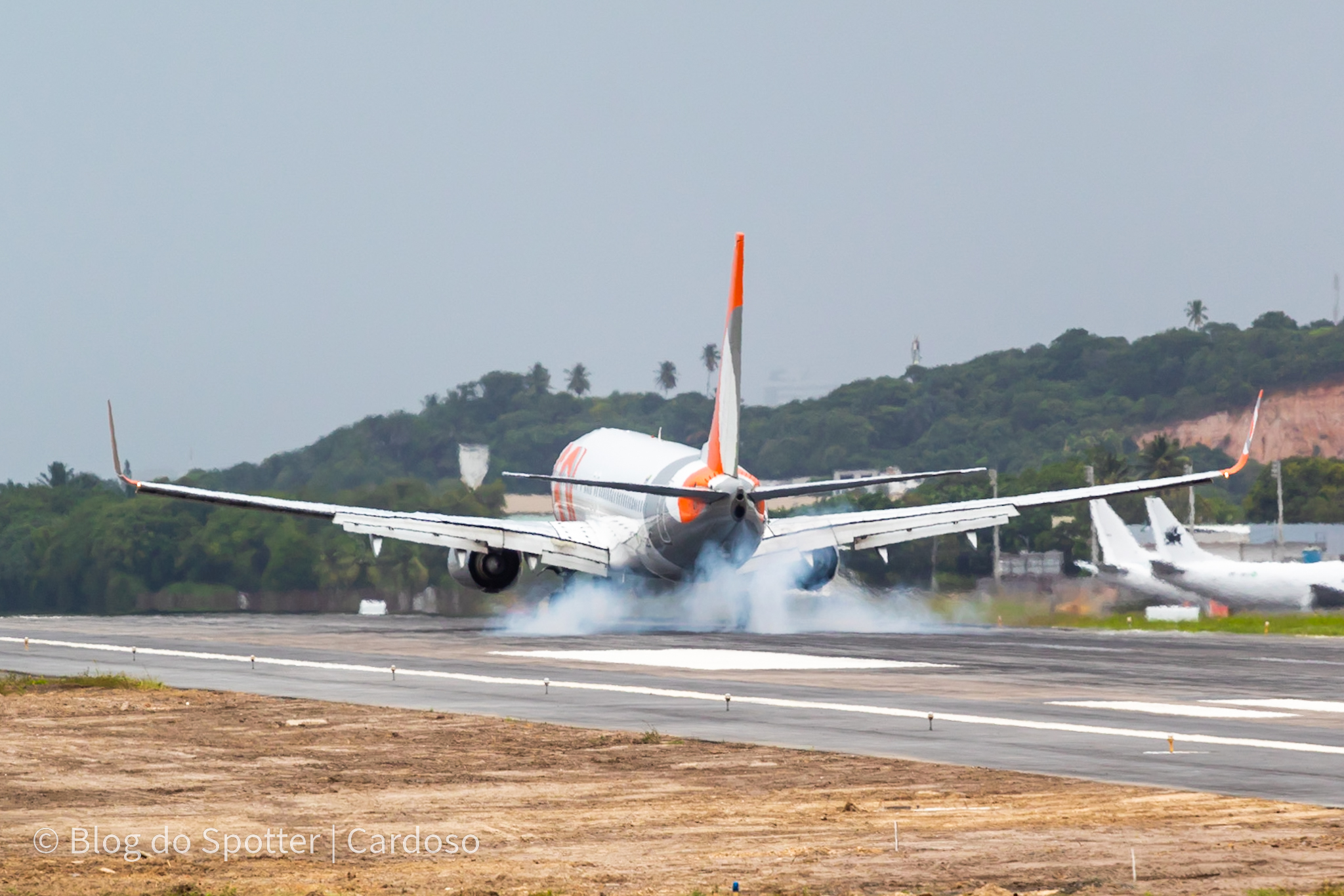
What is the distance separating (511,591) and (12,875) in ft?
192

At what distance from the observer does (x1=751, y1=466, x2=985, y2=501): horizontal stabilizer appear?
47719 millimetres

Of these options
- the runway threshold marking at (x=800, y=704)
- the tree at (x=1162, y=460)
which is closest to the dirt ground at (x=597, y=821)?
the runway threshold marking at (x=800, y=704)

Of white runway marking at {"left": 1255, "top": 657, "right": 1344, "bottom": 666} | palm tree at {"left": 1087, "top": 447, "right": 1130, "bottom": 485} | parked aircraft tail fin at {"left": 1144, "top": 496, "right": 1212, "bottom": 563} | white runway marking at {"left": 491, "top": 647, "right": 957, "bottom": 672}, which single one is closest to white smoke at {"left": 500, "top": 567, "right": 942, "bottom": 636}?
white runway marking at {"left": 491, "top": 647, "right": 957, "bottom": 672}

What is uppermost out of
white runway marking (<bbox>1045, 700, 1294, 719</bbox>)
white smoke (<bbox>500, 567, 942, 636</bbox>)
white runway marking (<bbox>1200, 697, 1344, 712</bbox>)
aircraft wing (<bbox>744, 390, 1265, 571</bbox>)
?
aircraft wing (<bbox>744, 390, 1265, 571</bbox>)

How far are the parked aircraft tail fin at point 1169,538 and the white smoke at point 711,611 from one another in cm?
1742

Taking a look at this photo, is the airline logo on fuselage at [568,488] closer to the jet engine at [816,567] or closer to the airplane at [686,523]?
the airplane at [686,523]

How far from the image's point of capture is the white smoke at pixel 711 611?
193 feet

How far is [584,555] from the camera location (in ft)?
193

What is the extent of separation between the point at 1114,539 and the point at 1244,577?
25.7 ft

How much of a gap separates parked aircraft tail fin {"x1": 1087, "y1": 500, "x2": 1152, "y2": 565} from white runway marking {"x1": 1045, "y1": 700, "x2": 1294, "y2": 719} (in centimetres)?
4991

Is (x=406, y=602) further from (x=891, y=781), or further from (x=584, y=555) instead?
(x=891, y=781)

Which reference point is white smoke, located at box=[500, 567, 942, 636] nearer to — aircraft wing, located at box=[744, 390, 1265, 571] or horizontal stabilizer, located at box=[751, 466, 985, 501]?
aircraft wing, located at box=[744, 390, 1265, 571]

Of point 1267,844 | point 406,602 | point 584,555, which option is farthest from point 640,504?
point 1267,844

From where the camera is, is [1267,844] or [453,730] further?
[453,730]
